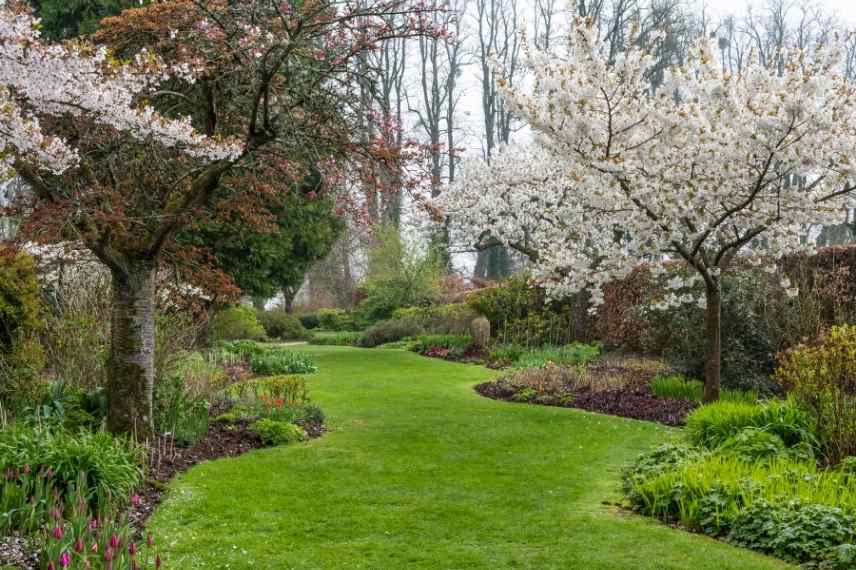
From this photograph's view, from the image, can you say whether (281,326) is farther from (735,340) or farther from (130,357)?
(130,357)

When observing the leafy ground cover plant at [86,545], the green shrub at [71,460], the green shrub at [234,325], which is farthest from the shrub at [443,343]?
the leafy ground cover plant at [86,545]

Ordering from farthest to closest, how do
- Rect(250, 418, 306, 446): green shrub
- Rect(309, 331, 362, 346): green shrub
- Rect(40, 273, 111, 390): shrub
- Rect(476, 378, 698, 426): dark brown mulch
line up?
Rect(309, 331, 362, 346): green shrub
Rect(476, 378, 698, 426): dark brown mulch
Rect(40, 273, 111, 390): shrub
Rect(250, 418, 306, 446): green shrub

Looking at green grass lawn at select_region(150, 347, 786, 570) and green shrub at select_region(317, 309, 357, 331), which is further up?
green shrub at select_region(317, 309, 357, 331)

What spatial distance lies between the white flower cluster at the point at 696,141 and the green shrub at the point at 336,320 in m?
17.6

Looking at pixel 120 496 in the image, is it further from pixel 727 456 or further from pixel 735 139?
pixel 735 139

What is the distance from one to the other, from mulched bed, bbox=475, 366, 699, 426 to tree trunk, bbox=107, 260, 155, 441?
566 cm

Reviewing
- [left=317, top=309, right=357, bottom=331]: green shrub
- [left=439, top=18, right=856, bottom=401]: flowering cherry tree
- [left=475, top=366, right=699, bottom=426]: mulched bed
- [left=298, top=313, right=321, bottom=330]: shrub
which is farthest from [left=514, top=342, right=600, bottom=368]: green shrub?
[left=298, top=313, right=321, bottom=330]: shrub

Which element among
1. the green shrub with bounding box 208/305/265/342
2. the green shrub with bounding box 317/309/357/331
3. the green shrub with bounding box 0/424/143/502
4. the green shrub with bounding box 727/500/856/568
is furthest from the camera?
the green shrub with bounding box 317/309/357/331

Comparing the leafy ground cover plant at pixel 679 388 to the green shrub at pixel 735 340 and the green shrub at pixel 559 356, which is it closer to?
the green shrub at pixel 735 340

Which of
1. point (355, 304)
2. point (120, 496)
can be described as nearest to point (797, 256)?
point (120, 496)

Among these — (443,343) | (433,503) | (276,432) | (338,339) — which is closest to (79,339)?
(276,432)

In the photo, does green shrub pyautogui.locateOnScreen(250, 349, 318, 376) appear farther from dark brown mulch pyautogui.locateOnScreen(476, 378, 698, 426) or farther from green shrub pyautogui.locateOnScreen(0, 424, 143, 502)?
green shrub pyautogui.locateOnScreen(0, 424, 143, 502)

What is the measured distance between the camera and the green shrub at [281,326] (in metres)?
22.9

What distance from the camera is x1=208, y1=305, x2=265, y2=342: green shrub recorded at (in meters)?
16.2
